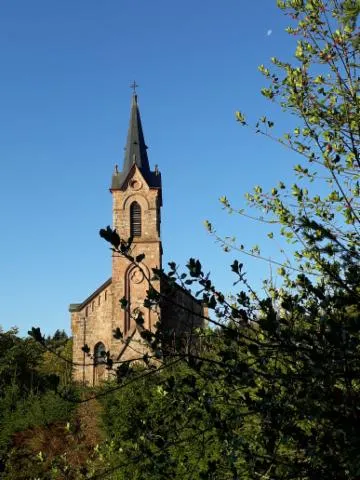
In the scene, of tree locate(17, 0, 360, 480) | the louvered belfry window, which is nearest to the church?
the louvered belfry window

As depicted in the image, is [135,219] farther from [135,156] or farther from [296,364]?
[296,364]

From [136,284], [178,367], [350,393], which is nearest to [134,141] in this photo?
[136,284]

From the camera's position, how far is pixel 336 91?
14.2 feet

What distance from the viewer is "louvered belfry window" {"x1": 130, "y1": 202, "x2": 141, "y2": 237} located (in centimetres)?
3202

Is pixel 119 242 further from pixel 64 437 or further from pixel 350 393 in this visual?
pixel 64 437

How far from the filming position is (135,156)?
34.7 meters

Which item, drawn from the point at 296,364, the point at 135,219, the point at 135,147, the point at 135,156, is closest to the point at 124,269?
the point at 135,219

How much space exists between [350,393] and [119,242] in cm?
155

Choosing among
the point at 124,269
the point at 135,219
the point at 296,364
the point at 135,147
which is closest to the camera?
the point at 296,364

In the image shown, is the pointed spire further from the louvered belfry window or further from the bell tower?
the louvered belfry window

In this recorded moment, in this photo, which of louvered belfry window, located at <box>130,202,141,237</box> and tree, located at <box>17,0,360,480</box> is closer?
tree, located at <box>17,0,360,480</box>

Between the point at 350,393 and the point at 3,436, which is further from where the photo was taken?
the point at 3,436

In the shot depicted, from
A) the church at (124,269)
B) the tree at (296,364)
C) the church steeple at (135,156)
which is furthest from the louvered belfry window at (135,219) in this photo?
the tree at (296,364)

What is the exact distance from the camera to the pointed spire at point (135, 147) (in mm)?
34500
